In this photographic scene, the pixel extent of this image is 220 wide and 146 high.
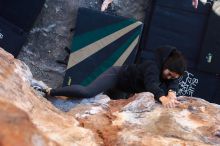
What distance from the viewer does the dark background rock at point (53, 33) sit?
670 centimetres

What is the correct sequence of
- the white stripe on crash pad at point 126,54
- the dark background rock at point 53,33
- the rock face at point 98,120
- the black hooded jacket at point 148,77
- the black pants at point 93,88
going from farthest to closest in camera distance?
1. the dark background rock at point 53,33
2. the white stripe on crash pad at point 126,54
3. the black pants at point 93,88
4. the black hooded jacket at point 148,77
5. the rock face at point 98,120

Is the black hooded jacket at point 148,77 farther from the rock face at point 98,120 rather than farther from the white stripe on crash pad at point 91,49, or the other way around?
the white stripe on crash pad at point 91,49

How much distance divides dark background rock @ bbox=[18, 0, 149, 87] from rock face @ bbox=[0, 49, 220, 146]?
334cm

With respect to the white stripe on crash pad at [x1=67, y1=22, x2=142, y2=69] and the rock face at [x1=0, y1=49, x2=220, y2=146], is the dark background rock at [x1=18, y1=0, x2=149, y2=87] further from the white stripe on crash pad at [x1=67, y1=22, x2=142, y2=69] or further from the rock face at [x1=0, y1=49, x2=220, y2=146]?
the rock face at [x1=0, y1=49, x2=220, y2=146]

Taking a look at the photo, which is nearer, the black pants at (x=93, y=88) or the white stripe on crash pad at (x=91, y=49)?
the black pants at (x=93, y=88)

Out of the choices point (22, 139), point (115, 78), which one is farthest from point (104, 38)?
point (22, 139)

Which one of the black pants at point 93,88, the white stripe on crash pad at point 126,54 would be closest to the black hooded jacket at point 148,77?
the black pants at point 93,88

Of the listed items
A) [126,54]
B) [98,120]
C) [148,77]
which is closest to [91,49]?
[126,54]

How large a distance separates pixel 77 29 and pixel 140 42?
2.86 ft

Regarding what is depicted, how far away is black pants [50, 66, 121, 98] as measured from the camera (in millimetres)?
3455

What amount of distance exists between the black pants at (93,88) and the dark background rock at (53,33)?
3050 millimetres

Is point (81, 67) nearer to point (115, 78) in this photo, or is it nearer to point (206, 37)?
point (206, 37)

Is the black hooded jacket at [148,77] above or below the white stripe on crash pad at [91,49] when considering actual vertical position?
above

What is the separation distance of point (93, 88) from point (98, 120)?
2.12ft
